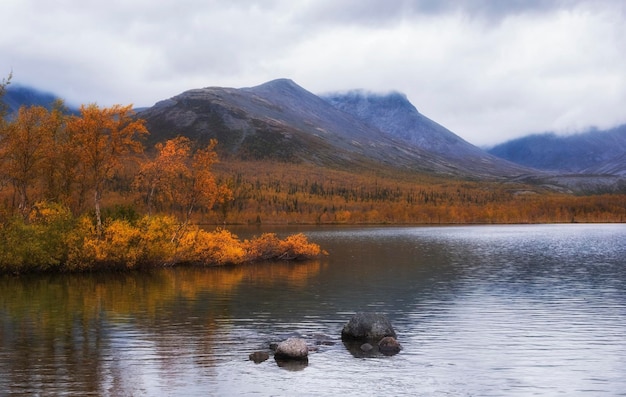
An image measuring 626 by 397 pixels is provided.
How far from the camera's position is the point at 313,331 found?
37.1 m

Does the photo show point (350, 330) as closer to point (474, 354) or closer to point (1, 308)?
point (474, 354)

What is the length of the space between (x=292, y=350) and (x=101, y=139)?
46.9 metres

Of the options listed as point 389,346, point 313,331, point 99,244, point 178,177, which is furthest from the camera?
point 178,177

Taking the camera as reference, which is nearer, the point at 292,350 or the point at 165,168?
the point at 292,350

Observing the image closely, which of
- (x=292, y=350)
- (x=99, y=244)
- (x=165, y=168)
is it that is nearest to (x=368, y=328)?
(x=292, y=350)

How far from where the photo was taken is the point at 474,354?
3069cm

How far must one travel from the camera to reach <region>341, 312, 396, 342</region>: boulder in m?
33.8

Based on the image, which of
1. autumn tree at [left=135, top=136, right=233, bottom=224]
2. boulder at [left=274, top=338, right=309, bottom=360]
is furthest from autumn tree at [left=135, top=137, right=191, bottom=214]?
boulder at [left=274, top=338, right=309, bottom=360]

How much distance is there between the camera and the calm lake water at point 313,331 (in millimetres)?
25656

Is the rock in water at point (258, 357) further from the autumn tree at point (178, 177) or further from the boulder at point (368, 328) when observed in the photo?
the autumn tree at point (178, 177)

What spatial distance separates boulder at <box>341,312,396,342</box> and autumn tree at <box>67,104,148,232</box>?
138 ft

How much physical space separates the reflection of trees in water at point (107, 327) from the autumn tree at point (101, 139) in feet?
40.5

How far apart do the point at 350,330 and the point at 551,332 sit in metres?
12.5

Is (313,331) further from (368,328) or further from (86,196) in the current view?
(86,196)
